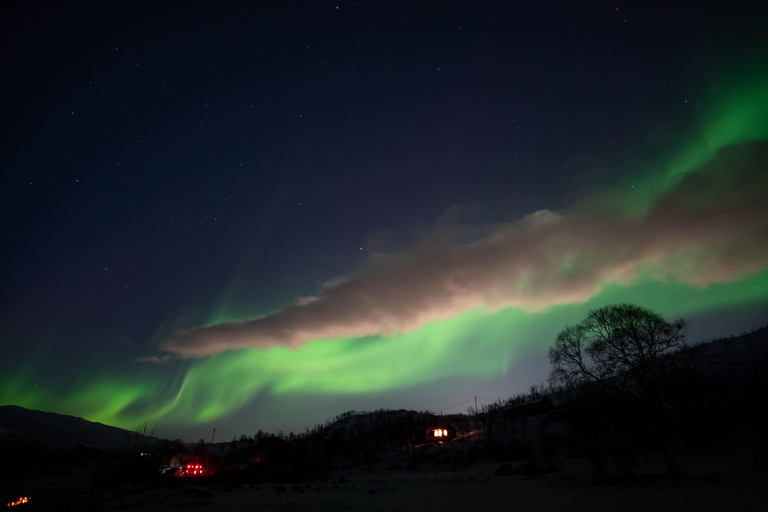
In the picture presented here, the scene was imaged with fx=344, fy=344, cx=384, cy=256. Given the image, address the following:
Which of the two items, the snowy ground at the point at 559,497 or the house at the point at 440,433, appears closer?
the snowy ground at the point at 559,497

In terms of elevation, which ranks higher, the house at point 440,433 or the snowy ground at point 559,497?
the snowy ground at point 559,497

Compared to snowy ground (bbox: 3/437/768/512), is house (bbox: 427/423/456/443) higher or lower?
lower

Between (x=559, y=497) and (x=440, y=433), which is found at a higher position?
(x=559, y=497)

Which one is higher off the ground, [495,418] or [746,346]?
[746,346]

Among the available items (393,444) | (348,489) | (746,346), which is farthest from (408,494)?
(393,444)

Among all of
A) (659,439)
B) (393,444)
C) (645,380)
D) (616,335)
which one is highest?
(616,335)

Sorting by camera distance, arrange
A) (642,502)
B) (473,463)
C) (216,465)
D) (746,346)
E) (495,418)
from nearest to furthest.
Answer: (642,502), (473,463), (746,346), (216,465), (495,418)

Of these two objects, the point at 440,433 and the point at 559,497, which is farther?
the point at 440,433

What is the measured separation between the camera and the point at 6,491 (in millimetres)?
51000

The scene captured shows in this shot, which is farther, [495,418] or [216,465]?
[495,418]

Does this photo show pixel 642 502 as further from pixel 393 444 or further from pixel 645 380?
pixel 393 444

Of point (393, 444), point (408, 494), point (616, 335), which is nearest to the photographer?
point (408, 494)

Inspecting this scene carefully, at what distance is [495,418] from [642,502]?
7238 cm

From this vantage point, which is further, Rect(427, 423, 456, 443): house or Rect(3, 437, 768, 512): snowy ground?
Rect(427, 423, 456, 443): house
